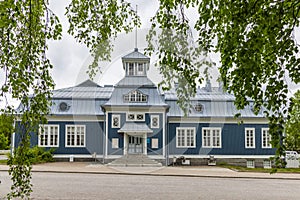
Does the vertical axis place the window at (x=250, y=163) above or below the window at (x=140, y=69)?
below

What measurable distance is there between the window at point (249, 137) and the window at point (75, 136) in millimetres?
12558

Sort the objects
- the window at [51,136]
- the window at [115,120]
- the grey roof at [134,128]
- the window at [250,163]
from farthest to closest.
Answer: the window at [250,163], the window at [51,136], the window at [115,120], the grey roof at [134,128]

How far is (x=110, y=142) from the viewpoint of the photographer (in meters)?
24.9

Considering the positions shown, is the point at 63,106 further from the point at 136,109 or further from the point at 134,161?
the point at 134,161

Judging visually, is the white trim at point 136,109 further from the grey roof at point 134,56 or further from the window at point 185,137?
the grey roof at point 134,56

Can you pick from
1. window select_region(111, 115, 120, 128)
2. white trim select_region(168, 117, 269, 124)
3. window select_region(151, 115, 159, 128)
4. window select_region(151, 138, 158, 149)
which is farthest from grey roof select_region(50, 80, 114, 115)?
white trim select_region(168, 117, 269, 124)

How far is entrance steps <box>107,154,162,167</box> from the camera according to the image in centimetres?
2336

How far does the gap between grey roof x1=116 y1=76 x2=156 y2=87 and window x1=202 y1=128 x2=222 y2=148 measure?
5469mm

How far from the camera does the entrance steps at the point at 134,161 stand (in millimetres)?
23359

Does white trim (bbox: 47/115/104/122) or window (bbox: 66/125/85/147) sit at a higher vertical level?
white trim (bbox: 47/115/104/122)

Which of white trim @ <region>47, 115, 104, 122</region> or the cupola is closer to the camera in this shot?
white trim @ <region>47, 115, 104, 122</region>

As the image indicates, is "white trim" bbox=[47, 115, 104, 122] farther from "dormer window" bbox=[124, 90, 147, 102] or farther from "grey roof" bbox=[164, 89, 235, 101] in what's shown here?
"grey roof" bbox=[164, 89, 235, 101]

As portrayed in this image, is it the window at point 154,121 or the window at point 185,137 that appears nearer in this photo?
the window at point 154,121

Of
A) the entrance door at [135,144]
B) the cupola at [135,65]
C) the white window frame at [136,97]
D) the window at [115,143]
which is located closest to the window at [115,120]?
the window at [115,143]
